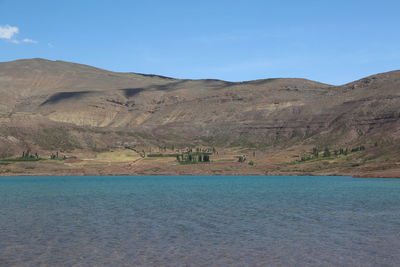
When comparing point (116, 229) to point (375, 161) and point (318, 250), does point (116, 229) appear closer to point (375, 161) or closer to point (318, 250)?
point (318, 250)

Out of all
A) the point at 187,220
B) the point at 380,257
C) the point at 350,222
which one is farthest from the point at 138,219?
the point at 380,257

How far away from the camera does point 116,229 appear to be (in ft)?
167

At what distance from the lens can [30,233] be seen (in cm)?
4812

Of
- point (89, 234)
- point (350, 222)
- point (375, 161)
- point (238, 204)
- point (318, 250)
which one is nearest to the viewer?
point (318, 250)

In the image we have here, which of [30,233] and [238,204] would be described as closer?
[30,233]

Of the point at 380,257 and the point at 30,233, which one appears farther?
the point at 30,233

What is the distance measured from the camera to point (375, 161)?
19162 cm

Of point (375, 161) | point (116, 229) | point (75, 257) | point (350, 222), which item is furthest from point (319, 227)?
point (375, 161)

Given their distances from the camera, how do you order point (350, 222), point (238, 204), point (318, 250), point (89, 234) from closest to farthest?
point (318, 250)
point (89, 234)
point (350, 222)
point (238, 204)

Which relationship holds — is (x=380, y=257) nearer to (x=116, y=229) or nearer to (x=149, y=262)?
(x=149, y=262)

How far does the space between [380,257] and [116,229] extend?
2622 cm

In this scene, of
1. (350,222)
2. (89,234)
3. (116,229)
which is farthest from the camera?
(350,222)

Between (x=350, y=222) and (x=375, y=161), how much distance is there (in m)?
146

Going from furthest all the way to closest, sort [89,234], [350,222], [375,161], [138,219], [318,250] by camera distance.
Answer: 1. [375,161]
2. [138,219]
3. [350,222]
4. [89,234]
5. [318,250]
